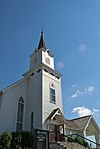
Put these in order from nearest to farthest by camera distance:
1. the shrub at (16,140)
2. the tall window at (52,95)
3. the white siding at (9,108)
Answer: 1. the shrub at (16,140)
2. the white siding at (9,108)
3. the tall window at (52,95)

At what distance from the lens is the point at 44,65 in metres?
20.8

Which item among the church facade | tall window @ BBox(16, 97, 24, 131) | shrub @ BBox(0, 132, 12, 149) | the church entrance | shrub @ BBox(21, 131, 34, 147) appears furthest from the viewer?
tall window @ BBox(16, 97, 24, 131)

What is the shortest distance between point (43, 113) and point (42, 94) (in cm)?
213

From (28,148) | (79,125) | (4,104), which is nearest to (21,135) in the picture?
(28,148)

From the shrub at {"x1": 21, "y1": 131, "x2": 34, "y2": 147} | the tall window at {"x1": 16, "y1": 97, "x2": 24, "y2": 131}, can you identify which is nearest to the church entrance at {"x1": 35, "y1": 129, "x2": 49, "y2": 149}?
the shrub at {"x1": 21, "y1": 131, "x2": 34, "y2": 147}

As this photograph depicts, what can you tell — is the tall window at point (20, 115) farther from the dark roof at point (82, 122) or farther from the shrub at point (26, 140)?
the dark roof at point (82, 122)

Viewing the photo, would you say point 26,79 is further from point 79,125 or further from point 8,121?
point 79,125

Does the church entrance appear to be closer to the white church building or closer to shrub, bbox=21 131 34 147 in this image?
shrub, bbox=21 131 34 147

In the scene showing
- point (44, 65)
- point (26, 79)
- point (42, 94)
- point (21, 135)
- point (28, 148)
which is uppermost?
point (44, 65)

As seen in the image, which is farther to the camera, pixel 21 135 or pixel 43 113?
pixel 43 113

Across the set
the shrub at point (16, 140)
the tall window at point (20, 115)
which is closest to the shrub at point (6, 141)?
the shrub at point (16, 140)

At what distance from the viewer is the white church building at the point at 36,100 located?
57.5ft

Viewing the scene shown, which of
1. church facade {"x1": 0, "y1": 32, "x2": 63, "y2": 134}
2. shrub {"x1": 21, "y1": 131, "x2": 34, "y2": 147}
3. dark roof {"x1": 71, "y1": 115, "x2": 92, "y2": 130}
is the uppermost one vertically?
church facade {"x1": 0, "y1": 32, "x2": 63, "y2": 134}

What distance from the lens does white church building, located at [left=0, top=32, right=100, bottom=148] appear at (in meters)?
17.5
